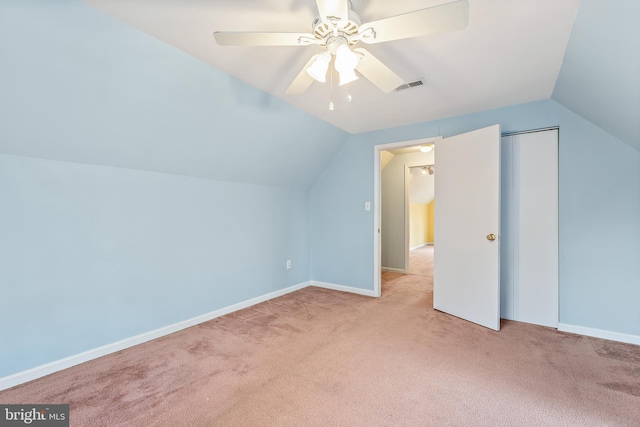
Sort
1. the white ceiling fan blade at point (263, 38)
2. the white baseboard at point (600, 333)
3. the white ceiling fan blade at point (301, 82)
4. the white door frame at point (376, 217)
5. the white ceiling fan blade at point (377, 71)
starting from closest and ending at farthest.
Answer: the white ceiling fan blade at point (263, 38), the white ceiling fan blade at point (377, 71), the white ceiling fan blade at point (301, 82), the white baseboard at point (600, 333), the white door frame at point (376, 217)

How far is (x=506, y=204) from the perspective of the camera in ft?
9.82

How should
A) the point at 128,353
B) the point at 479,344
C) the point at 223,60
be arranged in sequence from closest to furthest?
the point at 223,60, the point at 128,353, the point at 479,344

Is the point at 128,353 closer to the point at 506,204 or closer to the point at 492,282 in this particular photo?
the point at 492,282

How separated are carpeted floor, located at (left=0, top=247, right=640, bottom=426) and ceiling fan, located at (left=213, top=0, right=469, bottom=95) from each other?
1909 mm

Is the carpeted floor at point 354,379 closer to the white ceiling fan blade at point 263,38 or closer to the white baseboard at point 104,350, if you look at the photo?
the white baseboard at point 104,350

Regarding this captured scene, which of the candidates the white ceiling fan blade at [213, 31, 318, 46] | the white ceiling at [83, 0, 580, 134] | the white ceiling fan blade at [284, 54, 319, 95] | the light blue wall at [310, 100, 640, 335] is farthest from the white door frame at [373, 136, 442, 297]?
the white ceiling fan blade at [213, 31, 318, 46]

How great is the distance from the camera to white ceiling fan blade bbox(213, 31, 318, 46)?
1.42 m

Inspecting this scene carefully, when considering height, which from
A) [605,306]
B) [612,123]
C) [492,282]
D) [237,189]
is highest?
[612,123]

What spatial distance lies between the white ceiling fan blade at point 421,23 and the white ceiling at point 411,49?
236 millimetres

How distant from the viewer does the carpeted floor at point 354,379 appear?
1.56 metres

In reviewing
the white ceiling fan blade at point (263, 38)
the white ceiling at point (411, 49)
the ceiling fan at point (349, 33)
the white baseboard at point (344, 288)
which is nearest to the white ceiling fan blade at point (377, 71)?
the ceiling fan at point (349, 33)

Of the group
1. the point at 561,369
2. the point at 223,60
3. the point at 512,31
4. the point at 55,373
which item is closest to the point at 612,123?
the point at 512,31

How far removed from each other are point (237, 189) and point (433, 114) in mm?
2388

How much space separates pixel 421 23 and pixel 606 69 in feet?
4.90
